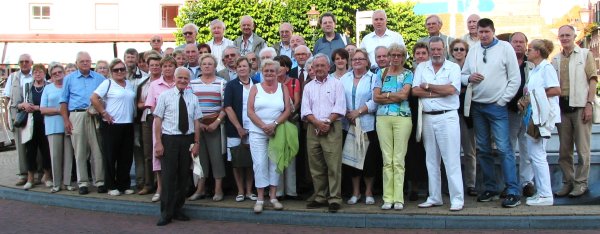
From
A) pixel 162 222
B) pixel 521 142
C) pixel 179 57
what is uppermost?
pixel 179 57

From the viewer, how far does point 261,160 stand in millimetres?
7965

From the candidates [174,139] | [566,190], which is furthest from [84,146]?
[566,190]

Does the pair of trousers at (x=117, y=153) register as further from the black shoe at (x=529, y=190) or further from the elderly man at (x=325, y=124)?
the black shoe at (x=529, y=190)

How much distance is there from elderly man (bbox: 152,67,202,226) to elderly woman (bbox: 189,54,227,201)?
58 centimetres

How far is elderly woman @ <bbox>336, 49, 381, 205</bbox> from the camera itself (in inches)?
312

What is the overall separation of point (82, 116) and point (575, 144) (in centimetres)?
684

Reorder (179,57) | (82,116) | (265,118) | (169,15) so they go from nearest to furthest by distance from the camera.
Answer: (265,118) < (179,57) < (82,116) < (169,15)

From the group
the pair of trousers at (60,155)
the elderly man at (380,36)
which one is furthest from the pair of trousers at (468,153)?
the pair of trousers at (60,155)

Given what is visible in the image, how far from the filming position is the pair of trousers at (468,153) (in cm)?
852

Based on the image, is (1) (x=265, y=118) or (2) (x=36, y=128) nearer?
(1) (x=265, y=118)

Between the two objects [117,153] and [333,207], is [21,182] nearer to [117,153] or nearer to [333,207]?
[117,153]

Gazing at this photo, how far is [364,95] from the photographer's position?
7949 millimetres

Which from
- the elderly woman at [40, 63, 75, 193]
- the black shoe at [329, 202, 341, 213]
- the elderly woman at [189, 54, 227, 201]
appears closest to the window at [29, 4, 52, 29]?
the elderly woman at [40, 63, 75, 193]

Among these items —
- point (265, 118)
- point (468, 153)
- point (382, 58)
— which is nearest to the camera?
point (265, 118)
